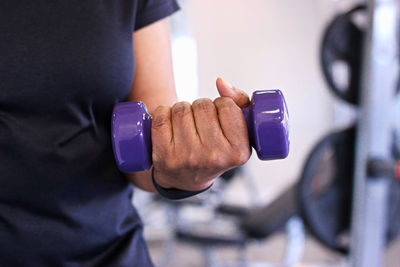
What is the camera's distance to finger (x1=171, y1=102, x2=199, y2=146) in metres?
0.37

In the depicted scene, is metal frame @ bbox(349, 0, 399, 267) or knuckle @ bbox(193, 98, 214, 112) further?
metal frame @ bbox(349, 0, 399, 267)

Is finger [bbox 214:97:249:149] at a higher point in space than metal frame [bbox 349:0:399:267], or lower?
higher

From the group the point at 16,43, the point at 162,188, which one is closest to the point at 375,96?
the point at 162,188

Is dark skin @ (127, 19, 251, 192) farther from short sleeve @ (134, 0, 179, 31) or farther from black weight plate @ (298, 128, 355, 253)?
black weight plate @ (298, 128, 355, 253)

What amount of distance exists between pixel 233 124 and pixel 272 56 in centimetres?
356

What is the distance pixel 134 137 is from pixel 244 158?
0.38 feet

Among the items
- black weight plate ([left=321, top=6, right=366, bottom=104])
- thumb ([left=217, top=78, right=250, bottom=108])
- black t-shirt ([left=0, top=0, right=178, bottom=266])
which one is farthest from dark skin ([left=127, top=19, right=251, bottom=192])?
black weight plate ([left=321, top=6, right=366, bottom=104])

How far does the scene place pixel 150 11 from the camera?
1.75ft

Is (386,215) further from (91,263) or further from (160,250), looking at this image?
(160,250)

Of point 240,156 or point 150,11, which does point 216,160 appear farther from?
point 150,11

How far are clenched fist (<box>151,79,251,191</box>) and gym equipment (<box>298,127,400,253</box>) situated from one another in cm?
101

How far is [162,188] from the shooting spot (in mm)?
475

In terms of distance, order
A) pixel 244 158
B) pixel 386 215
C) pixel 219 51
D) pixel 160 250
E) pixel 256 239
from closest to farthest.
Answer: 1. pixel 244 158
2. pixel 386 215
3. pixel 256 239
4. pixel 160 250
5. pixel 219 51

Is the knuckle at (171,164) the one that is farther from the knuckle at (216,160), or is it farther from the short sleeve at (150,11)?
the short sleeve at (150,11)
